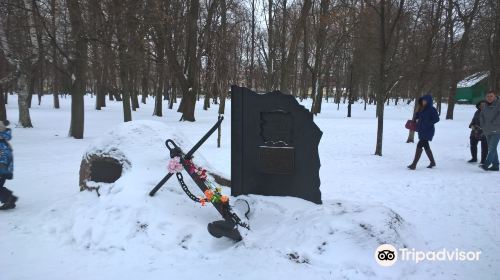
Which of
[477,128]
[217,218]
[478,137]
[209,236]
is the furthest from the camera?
[477,128]

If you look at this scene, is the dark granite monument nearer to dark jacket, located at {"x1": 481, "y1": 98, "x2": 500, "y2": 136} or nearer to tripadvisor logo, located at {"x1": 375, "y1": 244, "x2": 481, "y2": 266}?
tripadvisor logo, located at {"x1": 375, "y1": 244, "x2": 481, "y2": 266}

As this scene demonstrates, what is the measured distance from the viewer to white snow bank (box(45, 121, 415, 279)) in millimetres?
4066

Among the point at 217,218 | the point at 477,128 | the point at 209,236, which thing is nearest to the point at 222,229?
the point at 209,236

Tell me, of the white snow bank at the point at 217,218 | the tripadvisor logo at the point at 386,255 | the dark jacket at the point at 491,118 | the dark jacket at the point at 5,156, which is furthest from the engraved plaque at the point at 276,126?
the dark jacket at the point at 491,118

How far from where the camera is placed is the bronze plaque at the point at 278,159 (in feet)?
17.2

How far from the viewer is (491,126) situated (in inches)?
345

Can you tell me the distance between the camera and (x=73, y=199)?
5.93m

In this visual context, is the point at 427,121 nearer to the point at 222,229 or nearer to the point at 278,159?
the point at 278,159

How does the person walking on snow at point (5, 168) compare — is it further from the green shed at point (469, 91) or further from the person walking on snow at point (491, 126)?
the green shed at point (469, 91)

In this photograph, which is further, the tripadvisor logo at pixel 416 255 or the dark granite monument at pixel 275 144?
the dark granite monument at pixel 275 144

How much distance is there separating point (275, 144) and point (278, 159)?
20cm

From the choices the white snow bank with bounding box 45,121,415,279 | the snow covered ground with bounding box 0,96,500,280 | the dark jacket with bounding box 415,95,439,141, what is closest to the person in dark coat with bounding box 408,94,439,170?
the dark jacket with bounding box 415,95,439,141

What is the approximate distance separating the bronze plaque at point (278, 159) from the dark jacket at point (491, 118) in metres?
5.90

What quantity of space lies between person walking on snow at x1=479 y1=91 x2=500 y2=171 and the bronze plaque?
19.3 feet
